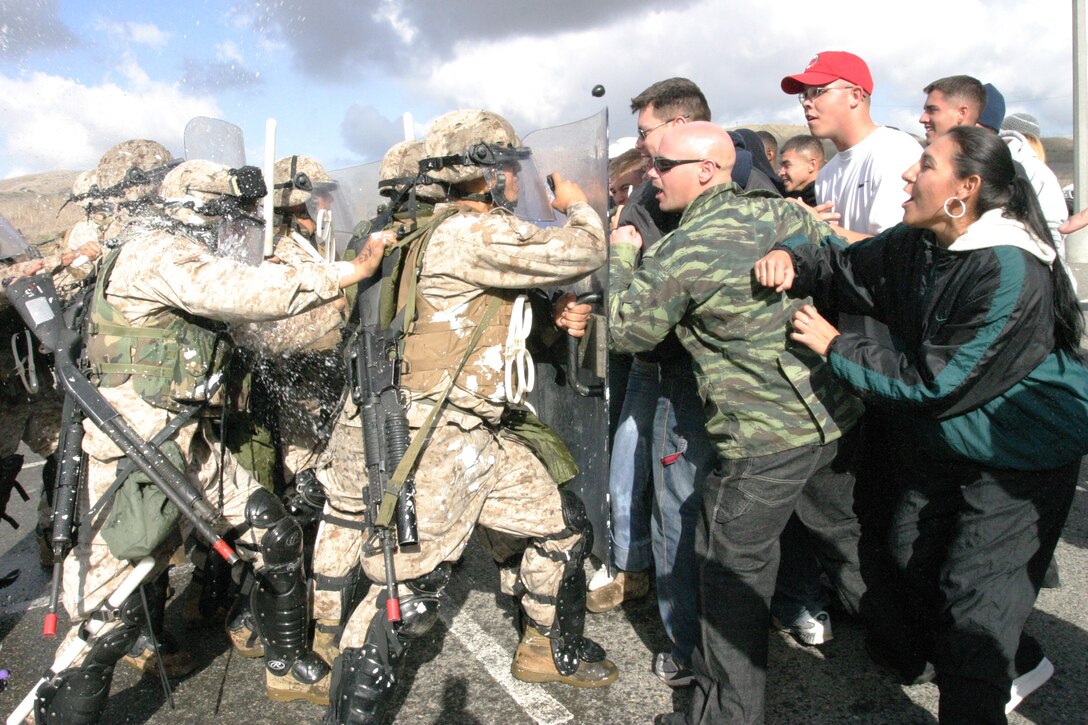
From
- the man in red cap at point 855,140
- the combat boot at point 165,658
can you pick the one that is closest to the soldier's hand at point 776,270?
the man in red cap at point 855,140

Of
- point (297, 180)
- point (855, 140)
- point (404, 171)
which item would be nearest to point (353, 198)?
point (297, 180)

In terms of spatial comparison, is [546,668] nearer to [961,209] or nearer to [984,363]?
[984,363]

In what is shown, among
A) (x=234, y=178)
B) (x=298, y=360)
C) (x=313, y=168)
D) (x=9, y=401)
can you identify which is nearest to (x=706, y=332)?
(x=234, y=178)

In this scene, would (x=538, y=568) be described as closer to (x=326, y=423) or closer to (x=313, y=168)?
(x=326, y=423)

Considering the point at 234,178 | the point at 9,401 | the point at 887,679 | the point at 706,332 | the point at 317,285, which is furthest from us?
the point at 9,401

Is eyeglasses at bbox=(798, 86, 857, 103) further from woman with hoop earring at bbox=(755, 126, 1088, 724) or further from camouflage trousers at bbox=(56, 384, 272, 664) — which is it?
camouflage trousers at bbox=(56, 384, 272, 664)

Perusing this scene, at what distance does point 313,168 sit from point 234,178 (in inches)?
44.6

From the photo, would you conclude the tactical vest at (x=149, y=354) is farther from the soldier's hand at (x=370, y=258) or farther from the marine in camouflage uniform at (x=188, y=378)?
the soldier's hand at (x=370, y=258)

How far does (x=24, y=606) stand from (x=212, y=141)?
2.71 metres

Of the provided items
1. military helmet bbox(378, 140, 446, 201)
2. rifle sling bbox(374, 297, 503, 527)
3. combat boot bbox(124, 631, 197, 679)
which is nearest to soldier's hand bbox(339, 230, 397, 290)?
military helmet bbox(378, 140, 446, 201)

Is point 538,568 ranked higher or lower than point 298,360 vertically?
lower

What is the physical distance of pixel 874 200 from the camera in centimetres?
318

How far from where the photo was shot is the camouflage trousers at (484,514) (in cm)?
271

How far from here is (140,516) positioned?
A: 288 cm
